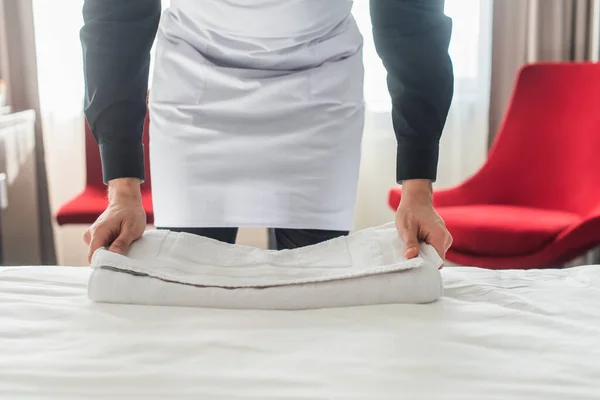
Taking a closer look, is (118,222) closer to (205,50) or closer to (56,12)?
(205,50)

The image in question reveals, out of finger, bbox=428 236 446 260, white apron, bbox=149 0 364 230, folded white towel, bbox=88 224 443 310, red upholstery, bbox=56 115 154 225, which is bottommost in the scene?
red upholstery, bbox=56 115 154 225

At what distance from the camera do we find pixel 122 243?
2.90 feet

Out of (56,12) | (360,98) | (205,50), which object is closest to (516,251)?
(360,98)

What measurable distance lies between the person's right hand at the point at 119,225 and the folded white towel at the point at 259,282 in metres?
0.03

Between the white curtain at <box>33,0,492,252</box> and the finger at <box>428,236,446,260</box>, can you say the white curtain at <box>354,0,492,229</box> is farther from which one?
the finger at <box>428,236,446,260</box>

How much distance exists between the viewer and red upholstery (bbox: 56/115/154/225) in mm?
2137

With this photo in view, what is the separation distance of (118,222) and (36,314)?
7.4 inches

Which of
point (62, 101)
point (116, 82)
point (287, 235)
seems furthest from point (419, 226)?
point (62, 101)

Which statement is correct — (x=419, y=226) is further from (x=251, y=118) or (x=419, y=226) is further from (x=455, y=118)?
(x=455, y=118)

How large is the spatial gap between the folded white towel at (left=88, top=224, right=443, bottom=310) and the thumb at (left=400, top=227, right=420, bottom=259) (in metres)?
0.01

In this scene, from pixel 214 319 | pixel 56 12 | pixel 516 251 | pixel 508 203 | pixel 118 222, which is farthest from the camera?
pixel 56 12

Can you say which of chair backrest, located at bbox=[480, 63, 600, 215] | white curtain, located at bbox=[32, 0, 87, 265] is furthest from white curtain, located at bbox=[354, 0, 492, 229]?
white curtain, located at bbox=[32, 0, 87, 265]

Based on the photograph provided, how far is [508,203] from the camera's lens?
2400mm

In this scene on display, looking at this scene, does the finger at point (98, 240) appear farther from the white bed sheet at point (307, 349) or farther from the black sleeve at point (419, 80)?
the black sleeve at point (419, 80)
